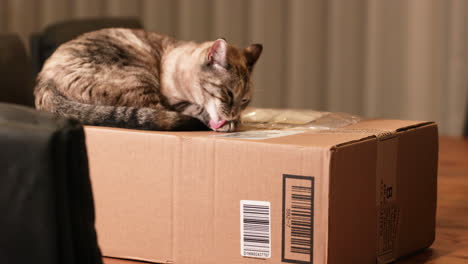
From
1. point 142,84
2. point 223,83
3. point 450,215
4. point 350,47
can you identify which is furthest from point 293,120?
point 350,47

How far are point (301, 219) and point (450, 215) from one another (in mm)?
797

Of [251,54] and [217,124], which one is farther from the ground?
[251,54]

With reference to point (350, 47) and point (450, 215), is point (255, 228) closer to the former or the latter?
point (450, 215)

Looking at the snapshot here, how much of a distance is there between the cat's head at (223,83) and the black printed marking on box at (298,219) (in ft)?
1.05

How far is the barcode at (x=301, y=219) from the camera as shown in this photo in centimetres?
120

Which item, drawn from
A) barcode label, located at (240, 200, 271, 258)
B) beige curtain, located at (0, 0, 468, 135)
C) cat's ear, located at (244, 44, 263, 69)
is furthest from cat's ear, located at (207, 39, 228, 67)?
beige curtain, located at (0, 0, 468, 135)

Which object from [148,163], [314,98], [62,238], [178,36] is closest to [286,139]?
[148,163]

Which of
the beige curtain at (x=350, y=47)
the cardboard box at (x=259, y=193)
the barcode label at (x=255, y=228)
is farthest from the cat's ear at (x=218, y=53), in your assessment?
the beige curtain at (x=350, y=47)

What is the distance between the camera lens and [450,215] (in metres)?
1.84

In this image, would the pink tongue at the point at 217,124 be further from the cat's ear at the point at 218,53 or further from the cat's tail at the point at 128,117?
the cat's ear at the point at 218,53

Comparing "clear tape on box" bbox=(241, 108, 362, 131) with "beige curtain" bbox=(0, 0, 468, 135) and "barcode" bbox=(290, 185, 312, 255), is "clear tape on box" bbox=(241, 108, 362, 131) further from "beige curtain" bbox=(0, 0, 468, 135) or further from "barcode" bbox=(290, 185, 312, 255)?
"beige curtain" bbox=(0, 0, 468, 135)

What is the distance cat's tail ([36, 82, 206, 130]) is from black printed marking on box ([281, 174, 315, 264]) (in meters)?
0.30

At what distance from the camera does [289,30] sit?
10.7ft

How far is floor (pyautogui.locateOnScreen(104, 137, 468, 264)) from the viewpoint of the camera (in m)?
1.51
